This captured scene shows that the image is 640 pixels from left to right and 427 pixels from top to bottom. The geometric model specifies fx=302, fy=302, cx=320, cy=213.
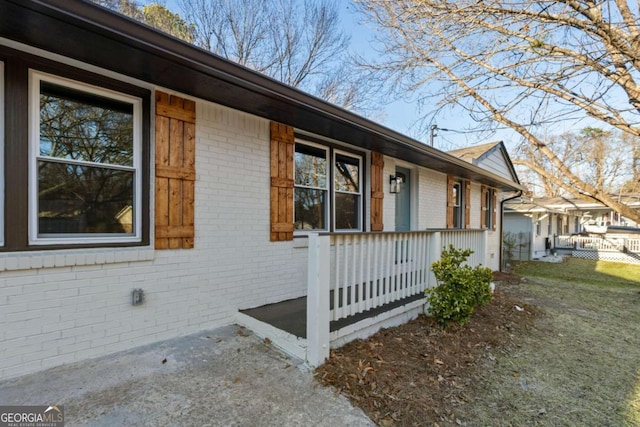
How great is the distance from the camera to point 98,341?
9.18 ft

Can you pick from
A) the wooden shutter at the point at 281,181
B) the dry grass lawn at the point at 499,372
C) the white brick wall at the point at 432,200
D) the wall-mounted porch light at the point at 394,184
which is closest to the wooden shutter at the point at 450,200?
the white brick wall at the point at 432,200

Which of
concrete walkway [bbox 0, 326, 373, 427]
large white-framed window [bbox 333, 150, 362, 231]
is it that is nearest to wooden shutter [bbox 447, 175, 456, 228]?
large white-framed window [bbox 333, 150, 362, 231]

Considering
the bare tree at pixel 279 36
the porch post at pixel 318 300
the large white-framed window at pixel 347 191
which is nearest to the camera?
the porch post at pixel 318 300

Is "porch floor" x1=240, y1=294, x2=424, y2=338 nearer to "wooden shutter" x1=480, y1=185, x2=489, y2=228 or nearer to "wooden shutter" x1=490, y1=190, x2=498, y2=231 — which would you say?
"wooden shutter" x1=480, y1=185, x2=489, y2=228

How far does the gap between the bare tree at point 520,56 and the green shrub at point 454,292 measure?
263cm

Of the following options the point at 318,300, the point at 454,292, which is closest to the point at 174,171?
the point at 318,300

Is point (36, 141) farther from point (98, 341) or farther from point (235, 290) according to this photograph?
point (235, 290)

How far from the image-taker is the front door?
6.75 m

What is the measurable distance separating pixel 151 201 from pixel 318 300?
199 centimetres

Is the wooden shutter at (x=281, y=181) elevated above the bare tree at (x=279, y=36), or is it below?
below

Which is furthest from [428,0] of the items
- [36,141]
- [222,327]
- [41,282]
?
[41,282]

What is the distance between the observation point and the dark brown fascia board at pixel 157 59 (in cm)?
196

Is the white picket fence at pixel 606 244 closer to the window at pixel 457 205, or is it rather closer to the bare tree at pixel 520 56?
the window at pixel 457 205

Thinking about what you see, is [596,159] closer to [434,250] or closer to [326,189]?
[434,250]
